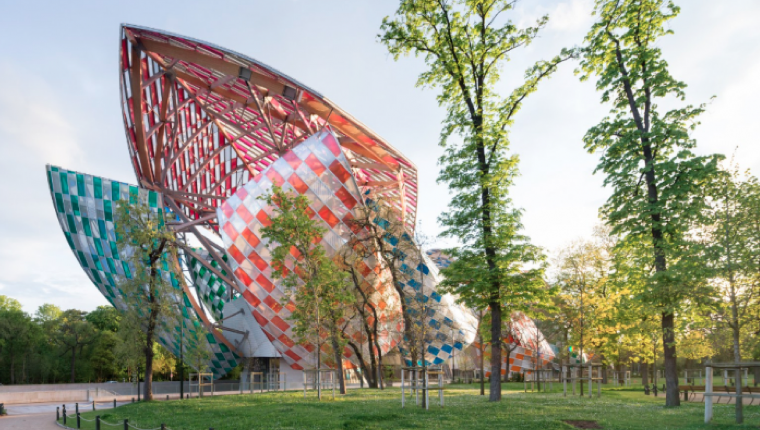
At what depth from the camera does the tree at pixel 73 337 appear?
6800 centimetres

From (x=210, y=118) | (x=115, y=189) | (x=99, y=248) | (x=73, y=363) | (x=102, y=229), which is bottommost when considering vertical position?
(x=73, y=363)

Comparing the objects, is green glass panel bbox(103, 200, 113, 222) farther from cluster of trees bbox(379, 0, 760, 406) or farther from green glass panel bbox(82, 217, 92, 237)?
cluster of trees bbox(379, 0, 760, 406)

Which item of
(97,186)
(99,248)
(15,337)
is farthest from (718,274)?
(15,337)

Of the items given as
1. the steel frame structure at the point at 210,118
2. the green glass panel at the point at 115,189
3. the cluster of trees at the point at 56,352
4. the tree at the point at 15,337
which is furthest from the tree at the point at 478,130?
the tree at the point at 15,337

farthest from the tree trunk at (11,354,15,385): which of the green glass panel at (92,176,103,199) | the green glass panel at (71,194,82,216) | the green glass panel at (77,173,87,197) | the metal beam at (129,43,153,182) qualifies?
the green glass panel at (92,176,103,199)

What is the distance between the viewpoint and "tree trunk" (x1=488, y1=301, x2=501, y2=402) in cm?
2045

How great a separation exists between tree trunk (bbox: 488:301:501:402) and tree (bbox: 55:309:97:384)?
66048mm

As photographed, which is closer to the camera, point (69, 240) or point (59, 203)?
point (59, 203)

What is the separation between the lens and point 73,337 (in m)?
68.2

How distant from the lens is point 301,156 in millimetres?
36781

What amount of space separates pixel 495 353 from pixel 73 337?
67378 millimetres

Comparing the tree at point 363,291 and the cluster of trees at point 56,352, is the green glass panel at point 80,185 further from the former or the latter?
the cluster of trees at point 56,352

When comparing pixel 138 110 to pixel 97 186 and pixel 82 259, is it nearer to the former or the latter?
pixel 97 186

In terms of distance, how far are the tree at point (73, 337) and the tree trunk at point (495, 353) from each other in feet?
217
